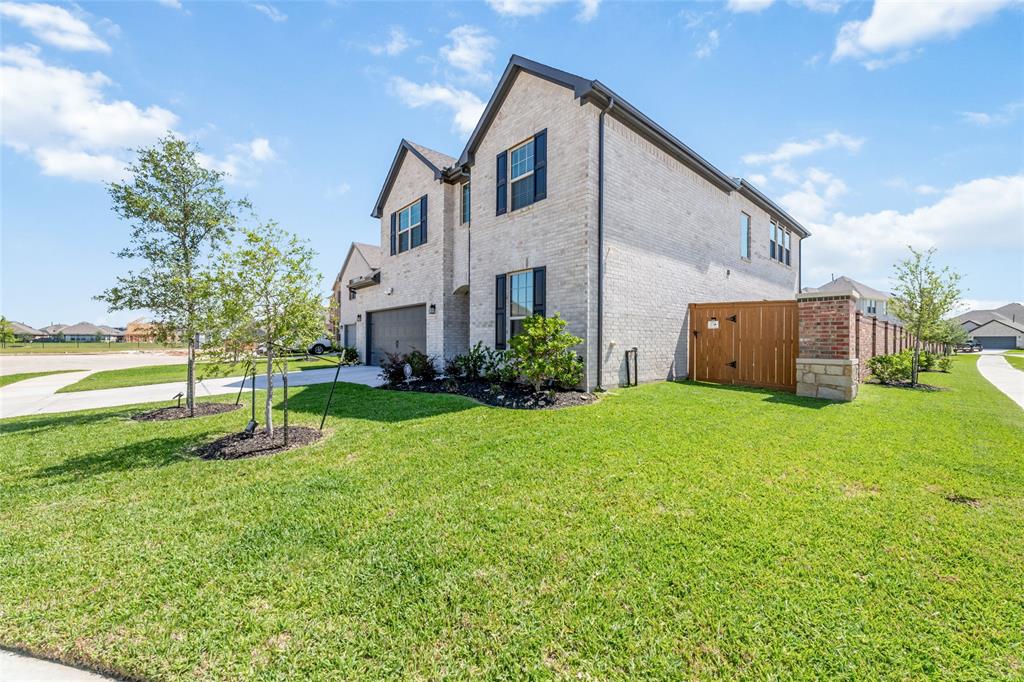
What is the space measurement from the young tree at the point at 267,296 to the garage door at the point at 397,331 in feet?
27.3

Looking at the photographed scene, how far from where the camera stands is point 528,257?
970 cm

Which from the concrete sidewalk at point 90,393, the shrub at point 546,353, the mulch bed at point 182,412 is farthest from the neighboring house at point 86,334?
the shrub at point 546,353

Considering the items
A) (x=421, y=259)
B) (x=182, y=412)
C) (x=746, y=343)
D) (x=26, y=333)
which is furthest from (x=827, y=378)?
(x=26, y=333)

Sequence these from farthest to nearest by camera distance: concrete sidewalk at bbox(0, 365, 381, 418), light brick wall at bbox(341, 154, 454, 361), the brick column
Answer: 1. light brick wall at bbox(341, 154, 454, 361)
2. concrete sidewalk at bbox(0, 365, 381, 418)
3. the brick column

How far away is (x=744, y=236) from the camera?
47.9 ft

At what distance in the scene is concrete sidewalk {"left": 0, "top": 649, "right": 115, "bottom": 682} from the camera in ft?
6.22

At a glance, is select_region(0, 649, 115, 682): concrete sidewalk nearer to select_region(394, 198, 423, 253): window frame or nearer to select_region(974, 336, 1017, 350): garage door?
select_region(394, 198, 423, 253): window frame

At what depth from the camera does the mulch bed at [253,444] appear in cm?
507

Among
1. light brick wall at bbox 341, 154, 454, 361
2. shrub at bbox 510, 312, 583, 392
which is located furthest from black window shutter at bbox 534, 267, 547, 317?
light brick wall at bbox 341, 154, 454, 361

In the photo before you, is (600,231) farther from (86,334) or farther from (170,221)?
(86,334)

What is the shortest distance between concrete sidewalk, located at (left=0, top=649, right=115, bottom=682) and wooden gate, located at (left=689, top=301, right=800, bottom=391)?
10855 mm

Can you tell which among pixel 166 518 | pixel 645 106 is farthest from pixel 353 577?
pixel 645 106

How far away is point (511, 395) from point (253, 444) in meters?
4.56

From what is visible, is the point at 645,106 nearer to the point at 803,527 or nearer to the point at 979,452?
the point at 979,452
